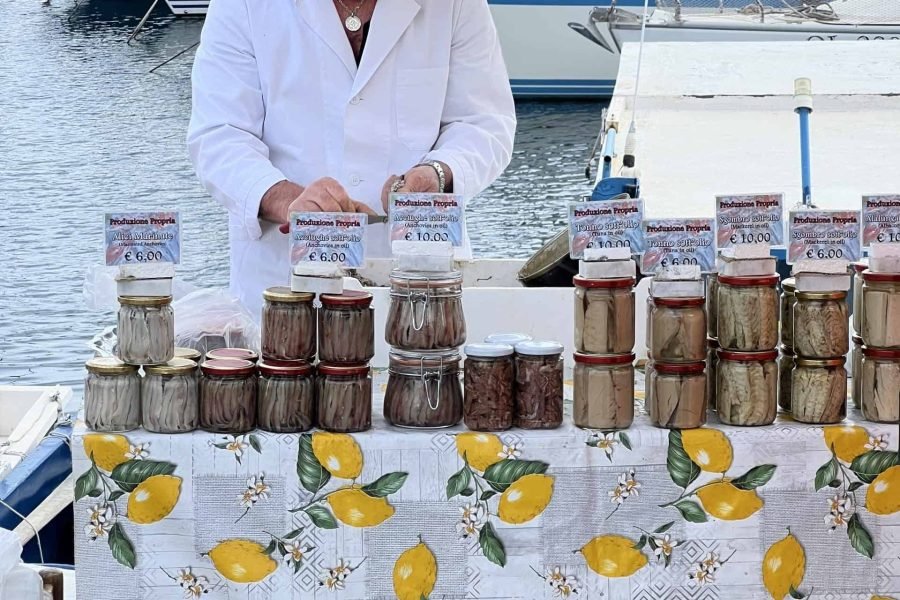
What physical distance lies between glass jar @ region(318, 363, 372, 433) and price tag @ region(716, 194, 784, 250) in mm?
611

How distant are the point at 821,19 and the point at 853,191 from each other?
377 inches

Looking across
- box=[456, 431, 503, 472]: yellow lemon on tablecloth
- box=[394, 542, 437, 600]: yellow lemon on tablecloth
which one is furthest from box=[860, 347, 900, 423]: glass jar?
box=[394, 542, 437, 600]: yellow lemon on tablecloth

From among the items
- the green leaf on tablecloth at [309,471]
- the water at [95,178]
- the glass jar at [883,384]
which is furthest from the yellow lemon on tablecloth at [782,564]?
the water at [95,178]

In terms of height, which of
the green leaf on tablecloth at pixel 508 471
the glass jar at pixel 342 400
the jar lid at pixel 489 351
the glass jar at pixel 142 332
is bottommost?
the green leaf on tablecloth at pixel 508 471

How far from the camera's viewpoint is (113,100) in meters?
15.7

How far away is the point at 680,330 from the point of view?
203 cm

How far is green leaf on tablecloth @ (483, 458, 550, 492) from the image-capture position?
2.02m

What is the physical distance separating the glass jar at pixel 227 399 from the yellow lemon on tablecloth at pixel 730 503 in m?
0.72

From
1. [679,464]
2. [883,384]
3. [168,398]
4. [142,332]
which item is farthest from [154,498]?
[883,384]

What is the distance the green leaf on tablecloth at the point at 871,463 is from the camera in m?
2.05

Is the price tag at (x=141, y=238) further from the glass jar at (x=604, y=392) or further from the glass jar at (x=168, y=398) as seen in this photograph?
the glass jar at (x=604, y=392)

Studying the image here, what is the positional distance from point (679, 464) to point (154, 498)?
0.82m

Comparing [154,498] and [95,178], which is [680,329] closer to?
[154,498]

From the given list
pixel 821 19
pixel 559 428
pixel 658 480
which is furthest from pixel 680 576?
pixel 821 19
